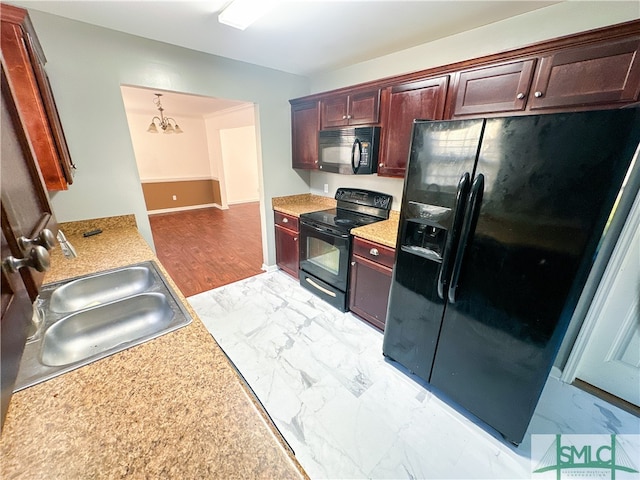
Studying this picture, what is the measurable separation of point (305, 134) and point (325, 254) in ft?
4.61

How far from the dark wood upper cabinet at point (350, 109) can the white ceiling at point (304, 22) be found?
0.38 metres

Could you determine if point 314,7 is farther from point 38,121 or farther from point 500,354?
point 500,354

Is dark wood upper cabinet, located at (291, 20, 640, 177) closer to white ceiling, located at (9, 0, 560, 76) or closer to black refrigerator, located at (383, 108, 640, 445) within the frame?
white ceiling, located at (9, 0, 560, 76)

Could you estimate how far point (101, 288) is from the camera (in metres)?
1.41

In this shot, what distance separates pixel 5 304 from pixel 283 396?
1.60m

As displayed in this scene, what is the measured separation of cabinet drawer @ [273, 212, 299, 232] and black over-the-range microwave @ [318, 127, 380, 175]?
0.69 meters

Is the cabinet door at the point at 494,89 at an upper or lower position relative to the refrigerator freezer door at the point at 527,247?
upper

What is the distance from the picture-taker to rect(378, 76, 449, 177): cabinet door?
6.09ft

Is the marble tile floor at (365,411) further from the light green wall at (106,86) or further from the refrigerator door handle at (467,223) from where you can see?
the light green wall at (106,86)

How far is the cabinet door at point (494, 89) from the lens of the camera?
1.51m

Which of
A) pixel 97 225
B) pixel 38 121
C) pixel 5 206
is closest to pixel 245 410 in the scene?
pixel 5 206

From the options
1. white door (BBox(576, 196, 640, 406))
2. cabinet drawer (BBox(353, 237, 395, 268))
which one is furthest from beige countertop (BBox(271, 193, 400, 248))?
white door (BBox(576, 196, 640, 406))

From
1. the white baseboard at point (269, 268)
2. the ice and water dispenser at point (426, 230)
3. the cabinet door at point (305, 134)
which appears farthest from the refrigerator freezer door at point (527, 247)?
the white baseboard at point (269, 268)

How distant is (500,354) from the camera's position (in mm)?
1363
